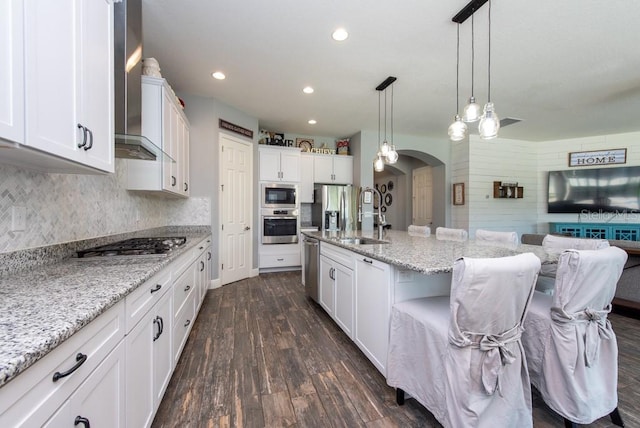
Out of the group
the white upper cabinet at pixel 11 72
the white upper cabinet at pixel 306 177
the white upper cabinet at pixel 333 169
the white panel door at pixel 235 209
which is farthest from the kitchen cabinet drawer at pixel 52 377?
the white upper cabinet at pixel 333 169

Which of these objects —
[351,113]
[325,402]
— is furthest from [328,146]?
[325,402]

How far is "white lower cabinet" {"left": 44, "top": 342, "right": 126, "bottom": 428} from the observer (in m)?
0.68

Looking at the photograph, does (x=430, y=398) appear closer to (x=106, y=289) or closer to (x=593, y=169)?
(x=106, y=289)

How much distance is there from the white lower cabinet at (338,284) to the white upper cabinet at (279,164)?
230 cm

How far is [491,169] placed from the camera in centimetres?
543

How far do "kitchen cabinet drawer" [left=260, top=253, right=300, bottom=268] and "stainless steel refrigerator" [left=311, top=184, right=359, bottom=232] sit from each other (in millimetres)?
742

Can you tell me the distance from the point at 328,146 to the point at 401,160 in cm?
254

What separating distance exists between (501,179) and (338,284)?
5055 millimetres

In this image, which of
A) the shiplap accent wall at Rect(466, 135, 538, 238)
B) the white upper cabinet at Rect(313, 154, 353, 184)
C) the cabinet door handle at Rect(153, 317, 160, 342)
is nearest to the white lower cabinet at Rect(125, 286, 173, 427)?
the cabinet door handle at Rect(153, 317, 160, 342)

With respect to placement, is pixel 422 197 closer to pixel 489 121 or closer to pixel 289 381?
pixel 489 121

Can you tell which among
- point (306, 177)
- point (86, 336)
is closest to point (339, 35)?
point (86, 336)

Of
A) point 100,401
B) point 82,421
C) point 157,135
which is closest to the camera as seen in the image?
point 82,421

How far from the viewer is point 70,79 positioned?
3.40 ft

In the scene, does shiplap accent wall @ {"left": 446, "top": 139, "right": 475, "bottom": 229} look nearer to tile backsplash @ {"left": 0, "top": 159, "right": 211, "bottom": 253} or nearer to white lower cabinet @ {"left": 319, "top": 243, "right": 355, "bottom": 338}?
white lower cabinet @ {"left": 319, "top": 243, "right": 355, "bottom": 338}
